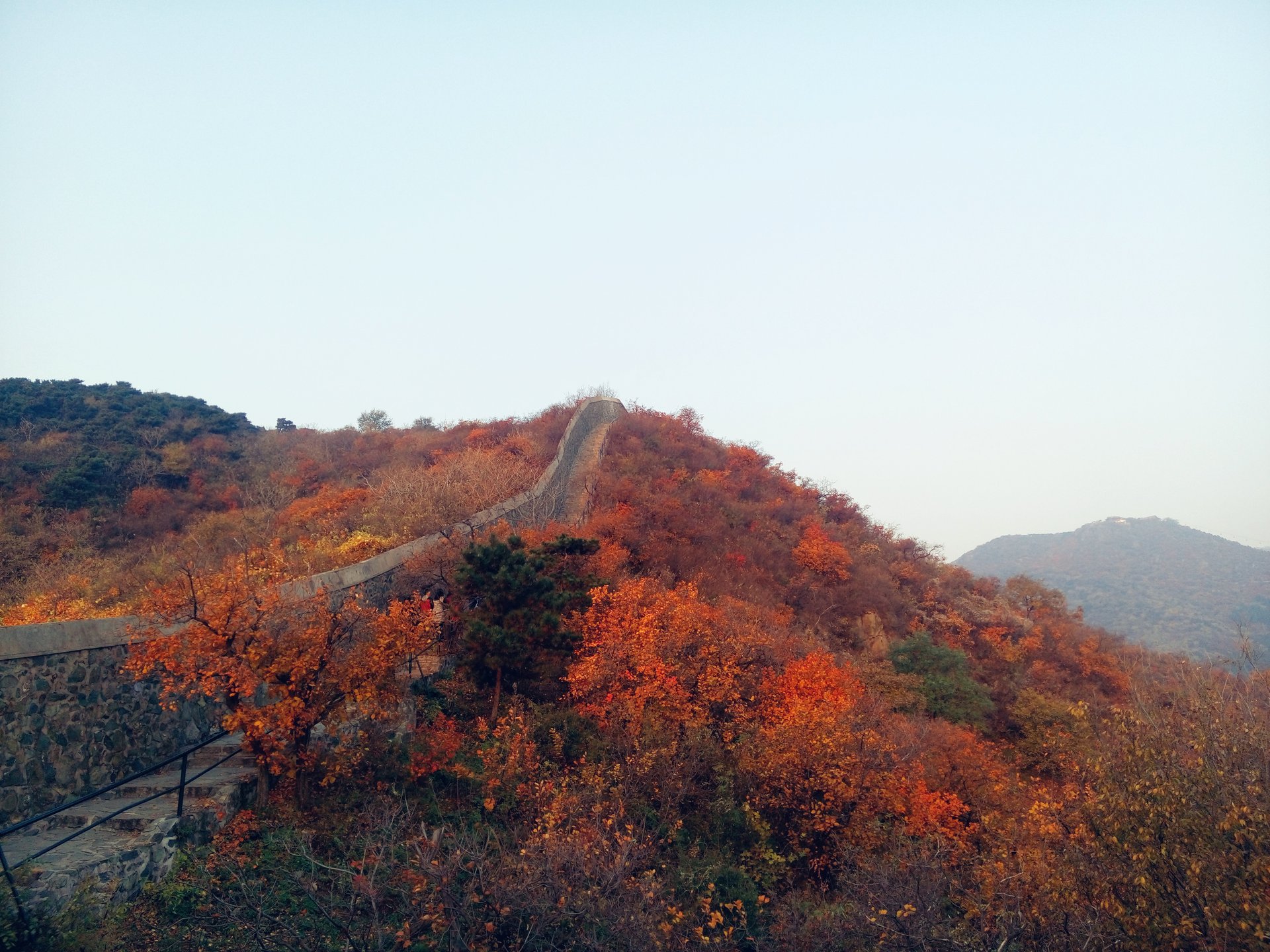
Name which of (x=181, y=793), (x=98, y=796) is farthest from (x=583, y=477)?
(x=181, y=793)

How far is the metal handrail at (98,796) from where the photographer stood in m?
6.05

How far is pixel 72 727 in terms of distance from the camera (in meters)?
8.93

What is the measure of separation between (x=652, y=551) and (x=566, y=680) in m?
7.87

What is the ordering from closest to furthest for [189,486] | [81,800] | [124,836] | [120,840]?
[81,800]
[120,840]
[124,836]
[189,486]

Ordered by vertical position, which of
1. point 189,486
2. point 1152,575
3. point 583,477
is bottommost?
point 1152,575

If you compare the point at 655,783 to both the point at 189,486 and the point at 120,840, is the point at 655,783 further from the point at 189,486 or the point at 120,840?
the point at 189,486

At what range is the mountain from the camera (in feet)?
160

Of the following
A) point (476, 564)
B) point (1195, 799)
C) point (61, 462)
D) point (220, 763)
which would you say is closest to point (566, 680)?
Result: point (476, 564)

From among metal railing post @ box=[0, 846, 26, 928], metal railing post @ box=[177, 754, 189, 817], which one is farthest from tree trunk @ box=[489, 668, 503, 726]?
metal railing post @ box=[0, 846, 26, 928]

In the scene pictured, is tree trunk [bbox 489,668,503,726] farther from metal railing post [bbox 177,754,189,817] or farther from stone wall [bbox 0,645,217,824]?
metal railing post [bbox 177,754,189,817]

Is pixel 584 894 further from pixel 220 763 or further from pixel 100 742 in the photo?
pixel 100 742

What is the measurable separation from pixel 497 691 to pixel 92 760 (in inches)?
233

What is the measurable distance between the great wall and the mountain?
37987 mm

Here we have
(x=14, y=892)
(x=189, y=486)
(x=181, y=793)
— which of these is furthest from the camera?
(x=189, y=486)
